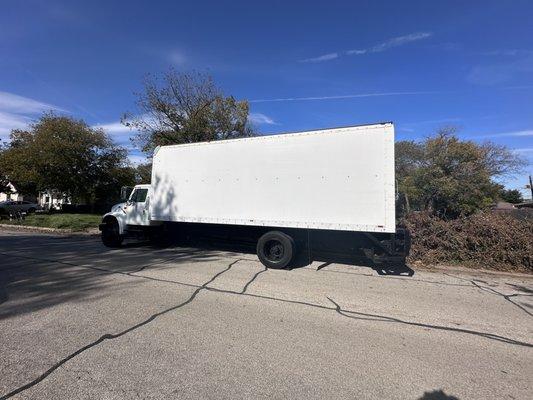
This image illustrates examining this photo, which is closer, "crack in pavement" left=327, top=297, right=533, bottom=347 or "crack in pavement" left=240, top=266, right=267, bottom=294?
"crack in pavement" left=327, top=297, right=533, bottom=347

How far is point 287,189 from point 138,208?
603 centimetres

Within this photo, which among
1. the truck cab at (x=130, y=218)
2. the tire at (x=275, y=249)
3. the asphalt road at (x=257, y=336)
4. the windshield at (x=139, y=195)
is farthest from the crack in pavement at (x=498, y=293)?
the windshield at (x=139, y=195)

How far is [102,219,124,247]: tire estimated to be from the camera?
13.9 m

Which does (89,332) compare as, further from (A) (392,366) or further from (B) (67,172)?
(B) (67,172)

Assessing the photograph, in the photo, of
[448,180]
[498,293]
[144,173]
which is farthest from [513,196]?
[498,293]

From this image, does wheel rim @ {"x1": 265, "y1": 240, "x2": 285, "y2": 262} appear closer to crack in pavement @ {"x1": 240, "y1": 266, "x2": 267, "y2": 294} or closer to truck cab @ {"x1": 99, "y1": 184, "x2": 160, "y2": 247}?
crack in pavement @ {"x1": 240, "y1": 266, "x2": 267, "y2": 294}

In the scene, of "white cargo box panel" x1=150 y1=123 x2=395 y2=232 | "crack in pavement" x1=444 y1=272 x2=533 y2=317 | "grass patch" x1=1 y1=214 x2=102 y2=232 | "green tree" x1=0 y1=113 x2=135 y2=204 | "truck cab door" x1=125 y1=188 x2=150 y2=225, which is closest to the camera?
"crack in pavement" x1=444 y1=272 x2=533 y2=317

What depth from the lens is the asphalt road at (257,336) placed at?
3.67 meters

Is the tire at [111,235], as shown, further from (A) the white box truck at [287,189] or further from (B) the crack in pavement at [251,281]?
(B) the crack in pavement at [251,281]

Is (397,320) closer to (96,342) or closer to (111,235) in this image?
(96,342)

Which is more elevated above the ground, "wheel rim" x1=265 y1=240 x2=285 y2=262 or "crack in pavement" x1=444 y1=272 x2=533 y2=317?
"wheel rim" x1=265 y1=240 x2=285 y2=262

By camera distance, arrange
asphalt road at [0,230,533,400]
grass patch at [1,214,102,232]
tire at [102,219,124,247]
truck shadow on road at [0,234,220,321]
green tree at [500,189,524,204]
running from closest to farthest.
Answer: asphalt road at [0,230,533,400]
truck shadow on road at [0,234,220,321]
tire at [102,219,124,247]
grass patch at [1,214,102,232]
green tree at [500,189,524,204]

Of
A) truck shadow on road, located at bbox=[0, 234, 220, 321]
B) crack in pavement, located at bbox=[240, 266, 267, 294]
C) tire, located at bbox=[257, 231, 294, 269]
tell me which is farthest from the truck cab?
crack in pavement, located at bbox=[240, 266, 267, 294]

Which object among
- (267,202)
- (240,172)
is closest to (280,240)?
(267,202)
